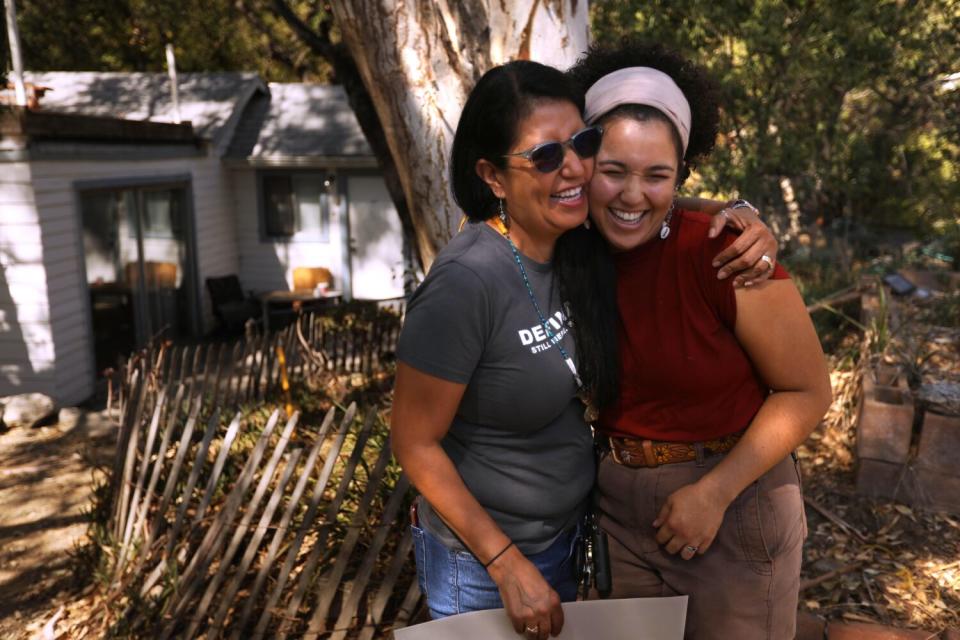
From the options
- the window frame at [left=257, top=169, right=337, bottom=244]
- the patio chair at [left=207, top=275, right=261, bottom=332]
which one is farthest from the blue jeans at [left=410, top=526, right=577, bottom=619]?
the window frame at [left=257, top=169, right=337, bottom=244]

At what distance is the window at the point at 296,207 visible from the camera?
14.9 m

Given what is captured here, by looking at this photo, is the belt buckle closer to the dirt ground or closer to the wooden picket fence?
the wooden picket fence

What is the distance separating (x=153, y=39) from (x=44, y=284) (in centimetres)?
1535

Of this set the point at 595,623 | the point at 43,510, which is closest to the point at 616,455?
the point at 595,623

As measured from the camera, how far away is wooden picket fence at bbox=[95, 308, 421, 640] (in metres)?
3.65

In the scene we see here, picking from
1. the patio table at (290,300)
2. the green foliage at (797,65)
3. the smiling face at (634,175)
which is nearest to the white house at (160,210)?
the patio table at (290,300)

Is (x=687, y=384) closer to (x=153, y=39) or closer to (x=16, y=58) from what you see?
(x=16, y=58)

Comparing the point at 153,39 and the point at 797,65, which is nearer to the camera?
the point at 797,65

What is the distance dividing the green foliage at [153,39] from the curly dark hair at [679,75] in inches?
696

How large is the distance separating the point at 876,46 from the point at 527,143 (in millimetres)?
10028

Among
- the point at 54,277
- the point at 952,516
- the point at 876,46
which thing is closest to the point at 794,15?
the point at 876,46

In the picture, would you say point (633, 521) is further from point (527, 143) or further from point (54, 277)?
point (54, 277)

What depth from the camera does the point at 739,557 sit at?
198cm

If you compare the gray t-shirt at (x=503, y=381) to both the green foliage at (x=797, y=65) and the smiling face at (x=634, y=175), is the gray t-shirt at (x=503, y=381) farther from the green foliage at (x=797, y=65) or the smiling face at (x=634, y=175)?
the green foliage at (x=797, y=65)
